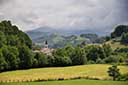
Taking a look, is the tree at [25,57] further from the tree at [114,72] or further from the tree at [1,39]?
the tree at [114,72]

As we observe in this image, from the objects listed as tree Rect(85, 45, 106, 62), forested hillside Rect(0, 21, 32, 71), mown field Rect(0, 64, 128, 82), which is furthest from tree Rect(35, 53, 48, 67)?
tree Rect(85, 45, 106, 62)

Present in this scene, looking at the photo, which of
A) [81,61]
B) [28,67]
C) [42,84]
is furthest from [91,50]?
[42,84]

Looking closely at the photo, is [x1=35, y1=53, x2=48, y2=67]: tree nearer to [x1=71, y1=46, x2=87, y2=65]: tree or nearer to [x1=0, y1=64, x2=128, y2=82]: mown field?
[x1=0, y1=64, x2=128, y2=82]: mown field

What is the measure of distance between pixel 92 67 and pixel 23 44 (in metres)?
2.36

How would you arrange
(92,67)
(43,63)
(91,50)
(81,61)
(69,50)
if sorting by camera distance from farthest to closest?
(91,50), (69,50), (81,61), (43,63), (92,67)

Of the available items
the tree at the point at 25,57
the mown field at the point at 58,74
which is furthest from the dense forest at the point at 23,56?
the mown field at the point at 58,74

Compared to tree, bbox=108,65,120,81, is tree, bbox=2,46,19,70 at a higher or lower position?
higher

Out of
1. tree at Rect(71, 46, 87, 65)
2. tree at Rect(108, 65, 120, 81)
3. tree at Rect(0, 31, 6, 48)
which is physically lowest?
tree at Rect(108, 65, 120, 81)

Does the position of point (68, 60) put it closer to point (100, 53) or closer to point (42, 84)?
point (100, 53)

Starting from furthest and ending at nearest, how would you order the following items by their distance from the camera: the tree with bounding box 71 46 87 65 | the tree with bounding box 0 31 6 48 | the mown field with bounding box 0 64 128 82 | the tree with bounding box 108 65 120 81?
the tree with bounding box 71 46 87 65
the tree with bounding box 0 31 6 48
the tree with bounding box 108 65 120 81
the mown field with bounding box 0 64 128 82

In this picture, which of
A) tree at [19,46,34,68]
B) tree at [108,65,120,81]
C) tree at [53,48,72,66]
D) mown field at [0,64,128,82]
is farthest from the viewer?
tree at [53,48,72,66]

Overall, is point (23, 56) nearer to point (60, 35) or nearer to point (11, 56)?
point (11, 56)

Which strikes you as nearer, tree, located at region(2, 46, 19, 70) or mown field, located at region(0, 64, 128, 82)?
mown field, located at region(0, 64, 128, 82)

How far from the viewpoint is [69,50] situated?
1199 cm
